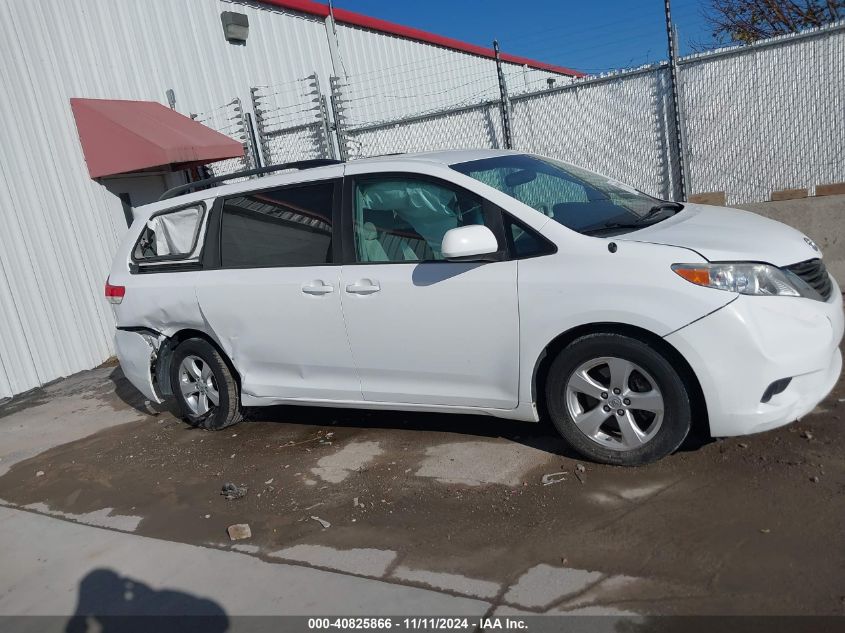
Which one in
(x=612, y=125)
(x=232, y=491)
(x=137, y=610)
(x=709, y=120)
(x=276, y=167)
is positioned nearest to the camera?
(x=137, y=610)

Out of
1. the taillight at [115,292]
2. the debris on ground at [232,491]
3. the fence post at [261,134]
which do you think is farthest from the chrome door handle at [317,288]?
the fence post at [261,134]

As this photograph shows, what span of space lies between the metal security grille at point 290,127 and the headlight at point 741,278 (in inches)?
296

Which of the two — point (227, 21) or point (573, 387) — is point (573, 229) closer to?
point (573, 387)

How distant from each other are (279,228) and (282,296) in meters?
0.50

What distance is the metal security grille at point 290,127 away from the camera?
10.6 meters

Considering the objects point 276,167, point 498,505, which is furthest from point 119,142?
point 498,505

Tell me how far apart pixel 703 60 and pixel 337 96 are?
4892 mm

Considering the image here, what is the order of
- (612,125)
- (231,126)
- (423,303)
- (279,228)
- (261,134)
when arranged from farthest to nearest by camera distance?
(231,126)
(261,134)
(612,125)
(279,228)
(423,303)

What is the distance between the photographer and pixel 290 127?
11.1 m

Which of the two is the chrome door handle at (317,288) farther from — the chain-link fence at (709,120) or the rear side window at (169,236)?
the chain-link fence at (709,120)

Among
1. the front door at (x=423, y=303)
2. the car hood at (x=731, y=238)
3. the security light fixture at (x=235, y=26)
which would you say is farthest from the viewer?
the security light fixture at (x=235, y=26)

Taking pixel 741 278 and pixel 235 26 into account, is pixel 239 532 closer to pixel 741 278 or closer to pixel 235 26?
pixel 741 278

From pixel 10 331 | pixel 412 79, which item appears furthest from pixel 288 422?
pixel 412 79

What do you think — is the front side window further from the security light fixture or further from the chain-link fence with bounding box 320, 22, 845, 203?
the security light fixture
